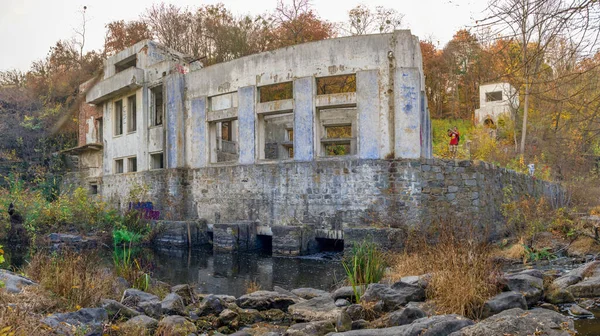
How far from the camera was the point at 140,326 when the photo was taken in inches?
213

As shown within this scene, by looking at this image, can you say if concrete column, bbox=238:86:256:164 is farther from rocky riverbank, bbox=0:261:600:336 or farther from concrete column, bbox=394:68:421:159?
rocky riverbank, bbox=0:261:600:336

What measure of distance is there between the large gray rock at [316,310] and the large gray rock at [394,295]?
18.6 inches

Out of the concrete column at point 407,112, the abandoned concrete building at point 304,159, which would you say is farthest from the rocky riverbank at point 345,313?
the concrete column at point 407,112

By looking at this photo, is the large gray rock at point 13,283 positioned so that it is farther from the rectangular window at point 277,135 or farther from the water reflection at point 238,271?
the rectangular window at point 277,135

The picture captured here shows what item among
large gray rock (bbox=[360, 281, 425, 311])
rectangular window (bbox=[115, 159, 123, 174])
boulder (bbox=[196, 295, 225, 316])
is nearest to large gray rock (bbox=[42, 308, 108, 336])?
boulder (bbox=[196, 295, 225, 316])

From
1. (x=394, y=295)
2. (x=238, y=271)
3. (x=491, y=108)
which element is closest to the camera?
(x=394, y=295)

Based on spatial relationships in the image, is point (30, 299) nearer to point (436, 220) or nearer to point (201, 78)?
point (436, 220)

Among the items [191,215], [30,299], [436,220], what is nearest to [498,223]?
[436,220]

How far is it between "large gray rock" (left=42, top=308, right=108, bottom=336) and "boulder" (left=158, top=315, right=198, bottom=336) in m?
0.65

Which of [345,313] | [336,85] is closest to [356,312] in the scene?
[345,313]

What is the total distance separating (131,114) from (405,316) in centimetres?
2019

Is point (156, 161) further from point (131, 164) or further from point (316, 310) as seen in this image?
point (316, 310)

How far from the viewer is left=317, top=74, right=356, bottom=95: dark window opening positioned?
1008 inches

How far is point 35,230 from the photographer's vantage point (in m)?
16.5
